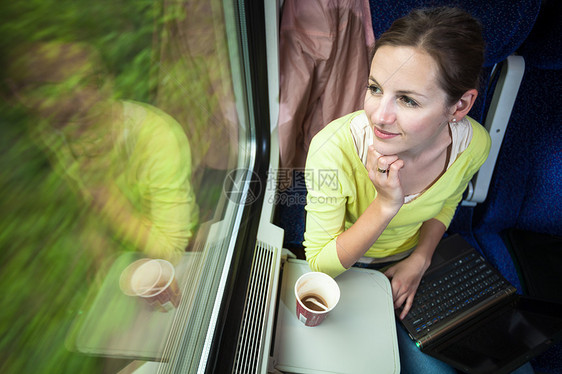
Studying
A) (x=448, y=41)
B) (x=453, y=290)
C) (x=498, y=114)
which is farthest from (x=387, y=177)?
(x=498, y=114)

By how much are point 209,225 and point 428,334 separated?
0.68 metres

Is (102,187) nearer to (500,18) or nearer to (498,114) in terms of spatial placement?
(500,18)

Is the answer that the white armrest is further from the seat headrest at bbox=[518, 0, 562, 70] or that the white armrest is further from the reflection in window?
the reflection in window

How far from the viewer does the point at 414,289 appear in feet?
2.82

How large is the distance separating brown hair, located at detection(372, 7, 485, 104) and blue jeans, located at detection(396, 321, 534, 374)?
67 cm

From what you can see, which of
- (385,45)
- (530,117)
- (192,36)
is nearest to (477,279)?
(530,117)

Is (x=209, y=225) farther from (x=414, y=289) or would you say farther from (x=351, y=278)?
(x=414, y=289)

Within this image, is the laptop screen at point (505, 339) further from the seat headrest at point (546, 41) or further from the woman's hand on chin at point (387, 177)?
the seat headrest at point (546, 41)

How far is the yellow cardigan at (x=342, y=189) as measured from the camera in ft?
2.44

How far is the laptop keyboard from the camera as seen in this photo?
835 mm

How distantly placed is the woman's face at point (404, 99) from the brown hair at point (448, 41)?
16mm

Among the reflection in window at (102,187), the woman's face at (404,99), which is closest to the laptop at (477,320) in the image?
the woman's face at (404,99)

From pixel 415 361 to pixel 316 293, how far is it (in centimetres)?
40

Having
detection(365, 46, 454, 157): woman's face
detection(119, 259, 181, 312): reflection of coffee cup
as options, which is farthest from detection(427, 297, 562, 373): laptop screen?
detection(119, 259, 181, 312): reflection of coffee cup
